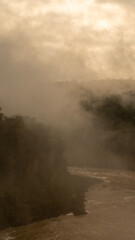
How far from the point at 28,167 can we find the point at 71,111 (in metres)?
95.2

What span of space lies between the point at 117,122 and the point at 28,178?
90.0 meters

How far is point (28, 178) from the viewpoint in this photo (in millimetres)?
48375

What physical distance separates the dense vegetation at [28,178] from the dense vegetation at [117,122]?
5444cm

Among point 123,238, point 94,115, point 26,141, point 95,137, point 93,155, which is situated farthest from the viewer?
point 94,115

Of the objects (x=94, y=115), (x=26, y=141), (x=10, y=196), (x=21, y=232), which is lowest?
(x=21, y=232)

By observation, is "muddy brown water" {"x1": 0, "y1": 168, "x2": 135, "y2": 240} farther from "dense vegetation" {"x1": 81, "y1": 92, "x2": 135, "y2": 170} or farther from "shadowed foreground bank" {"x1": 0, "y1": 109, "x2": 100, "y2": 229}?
"dense vegetation" {"x1": 81, "y1": 92, "x2": 135, "y2": 170}

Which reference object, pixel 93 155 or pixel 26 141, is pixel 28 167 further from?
pixel 93 155

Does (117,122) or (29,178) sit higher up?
(117,122)

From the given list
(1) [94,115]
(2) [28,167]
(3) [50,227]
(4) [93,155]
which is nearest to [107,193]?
(2) [28,167]

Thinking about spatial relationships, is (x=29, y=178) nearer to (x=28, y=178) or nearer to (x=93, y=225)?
(x=28, y=178)

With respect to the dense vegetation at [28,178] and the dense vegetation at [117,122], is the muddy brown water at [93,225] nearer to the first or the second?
the dense vegetation at [28,178]

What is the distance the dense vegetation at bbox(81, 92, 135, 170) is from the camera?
117500 mm

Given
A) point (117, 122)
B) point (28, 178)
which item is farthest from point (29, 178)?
point (117, 122)

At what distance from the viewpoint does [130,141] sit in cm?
12256
